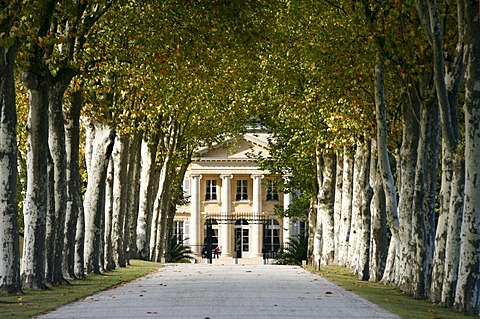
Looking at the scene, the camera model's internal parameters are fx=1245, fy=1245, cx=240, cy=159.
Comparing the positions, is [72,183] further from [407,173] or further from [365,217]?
[365,217]

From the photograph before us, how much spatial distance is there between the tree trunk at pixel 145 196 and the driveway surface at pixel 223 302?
73.7ft

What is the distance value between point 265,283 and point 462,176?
30.1 ft

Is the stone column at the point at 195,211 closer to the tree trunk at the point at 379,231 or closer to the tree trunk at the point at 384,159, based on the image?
the tree trunk at the point at 379,231

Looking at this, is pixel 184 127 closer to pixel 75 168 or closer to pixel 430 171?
pixel 75 168

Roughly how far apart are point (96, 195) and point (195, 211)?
75.1 meters

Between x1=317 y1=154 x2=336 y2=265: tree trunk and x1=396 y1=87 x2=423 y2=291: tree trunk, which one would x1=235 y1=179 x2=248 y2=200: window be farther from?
x1=396 y1=87 x2=423 y2=291: tree trunk

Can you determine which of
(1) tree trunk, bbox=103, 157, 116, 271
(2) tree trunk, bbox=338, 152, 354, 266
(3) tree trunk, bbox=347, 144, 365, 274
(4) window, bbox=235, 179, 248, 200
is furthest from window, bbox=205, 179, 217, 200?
(1) tree trunk, bbox=103, 157, 116, 271

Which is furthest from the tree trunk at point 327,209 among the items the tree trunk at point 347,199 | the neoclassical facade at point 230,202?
the neoclassical facade at point 230,202

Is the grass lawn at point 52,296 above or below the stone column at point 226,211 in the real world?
below

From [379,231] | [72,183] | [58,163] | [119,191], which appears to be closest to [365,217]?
[379,231]

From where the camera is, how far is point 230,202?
11269 centimetres

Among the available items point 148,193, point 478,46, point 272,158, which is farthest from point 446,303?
point 272,158

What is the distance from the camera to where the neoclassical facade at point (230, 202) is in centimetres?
10950

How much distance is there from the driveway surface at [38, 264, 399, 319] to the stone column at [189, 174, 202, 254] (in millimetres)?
78773
